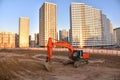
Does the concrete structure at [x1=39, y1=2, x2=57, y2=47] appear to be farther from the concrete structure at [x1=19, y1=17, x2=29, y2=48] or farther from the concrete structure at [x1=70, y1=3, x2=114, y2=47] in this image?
the concrete structure at [x1=19, y1=17, x2=29, y2=48]

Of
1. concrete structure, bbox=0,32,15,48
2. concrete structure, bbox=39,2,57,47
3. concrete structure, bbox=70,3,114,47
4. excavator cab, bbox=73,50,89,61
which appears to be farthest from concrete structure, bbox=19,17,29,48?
excavator cab, bbox=73,50,89,61

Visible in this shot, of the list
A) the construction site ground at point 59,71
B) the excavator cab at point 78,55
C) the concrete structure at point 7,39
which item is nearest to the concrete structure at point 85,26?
the concrete structure at point 7,39

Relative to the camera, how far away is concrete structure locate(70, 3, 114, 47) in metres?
121

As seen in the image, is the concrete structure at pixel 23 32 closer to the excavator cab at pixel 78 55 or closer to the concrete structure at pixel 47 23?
the concrete structure at pixel 47 23

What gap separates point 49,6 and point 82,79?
121m

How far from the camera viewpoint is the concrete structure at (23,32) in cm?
15116

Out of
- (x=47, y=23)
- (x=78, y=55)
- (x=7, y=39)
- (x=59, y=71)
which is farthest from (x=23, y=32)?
Result: (x=59, y=71)

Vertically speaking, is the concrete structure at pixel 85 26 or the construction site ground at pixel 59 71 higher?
the concrete structure at pixel 85 26

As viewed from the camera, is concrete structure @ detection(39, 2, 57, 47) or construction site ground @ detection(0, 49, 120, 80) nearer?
construction site ground @ detection(0, 49, 120, 80)

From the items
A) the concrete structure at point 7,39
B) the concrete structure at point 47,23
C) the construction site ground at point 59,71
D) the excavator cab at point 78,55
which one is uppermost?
the concrete structure at point 47,23

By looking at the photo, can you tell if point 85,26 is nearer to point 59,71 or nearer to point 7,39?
point 7,39

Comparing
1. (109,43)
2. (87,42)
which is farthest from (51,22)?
(109,43)

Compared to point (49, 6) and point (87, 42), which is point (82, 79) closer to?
point (87, 42)

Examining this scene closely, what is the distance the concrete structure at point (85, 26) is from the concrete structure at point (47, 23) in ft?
45.6
